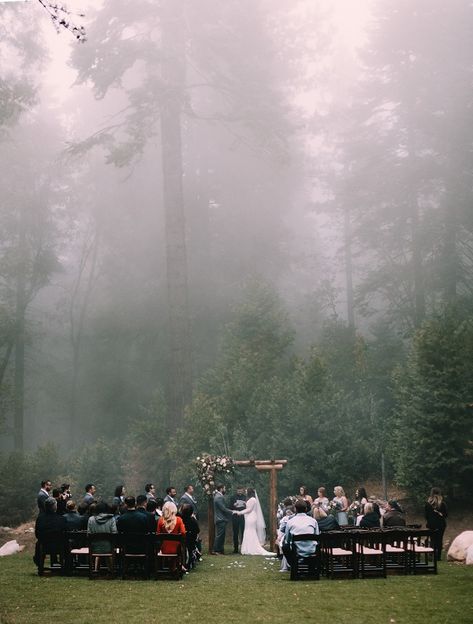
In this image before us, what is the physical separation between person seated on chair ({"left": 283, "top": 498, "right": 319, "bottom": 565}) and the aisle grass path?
520 mm

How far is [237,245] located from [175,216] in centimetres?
1195

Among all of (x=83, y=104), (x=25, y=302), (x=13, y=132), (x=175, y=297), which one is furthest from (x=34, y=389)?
(x=175, y=297)

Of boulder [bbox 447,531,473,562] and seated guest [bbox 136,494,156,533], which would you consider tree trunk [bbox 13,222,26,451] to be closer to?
seated guest [bbox 136,494,156,533]

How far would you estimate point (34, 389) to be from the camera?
41.6m

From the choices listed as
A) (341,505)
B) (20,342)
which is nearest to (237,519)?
(341,505)

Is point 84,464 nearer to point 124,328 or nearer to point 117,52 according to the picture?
point 124,328

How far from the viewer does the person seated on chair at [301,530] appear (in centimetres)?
1235

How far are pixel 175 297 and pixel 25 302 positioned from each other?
14.2 meters

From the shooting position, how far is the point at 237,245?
37.2 meters

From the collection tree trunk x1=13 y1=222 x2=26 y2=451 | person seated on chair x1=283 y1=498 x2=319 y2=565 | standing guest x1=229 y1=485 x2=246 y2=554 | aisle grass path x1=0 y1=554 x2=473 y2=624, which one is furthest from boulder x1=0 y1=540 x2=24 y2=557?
tree trunk x1=13 y1=222 x2=26 y2=451

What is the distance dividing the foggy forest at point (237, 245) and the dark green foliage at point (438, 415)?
6cm

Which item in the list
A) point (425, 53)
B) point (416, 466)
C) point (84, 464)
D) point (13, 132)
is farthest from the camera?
point (13, 132)

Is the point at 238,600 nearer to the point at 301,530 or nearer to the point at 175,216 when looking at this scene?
the point at 301,530

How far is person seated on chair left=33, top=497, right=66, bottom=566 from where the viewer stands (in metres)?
12.8
